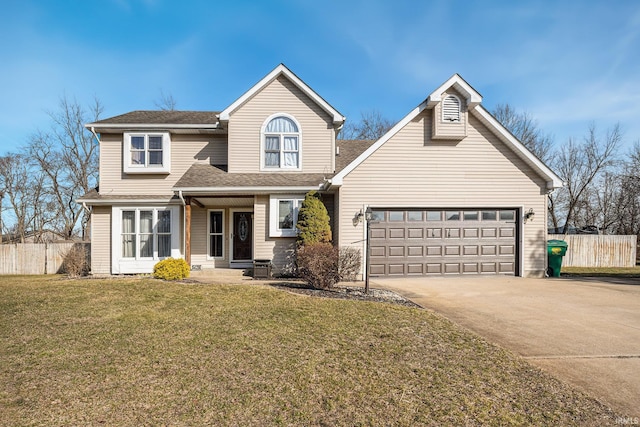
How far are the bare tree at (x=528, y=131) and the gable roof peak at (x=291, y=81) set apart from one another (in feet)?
77.8

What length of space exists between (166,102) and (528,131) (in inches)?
1258

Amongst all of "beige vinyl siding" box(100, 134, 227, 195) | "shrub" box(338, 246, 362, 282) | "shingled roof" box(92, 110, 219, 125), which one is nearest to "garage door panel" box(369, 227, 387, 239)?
"shrub" box(338, 246, 362, 282)

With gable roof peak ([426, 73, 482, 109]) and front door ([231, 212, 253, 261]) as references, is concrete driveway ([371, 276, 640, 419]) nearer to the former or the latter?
front door ([231, 212, 253, 261])

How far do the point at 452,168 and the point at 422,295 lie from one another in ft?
17.8

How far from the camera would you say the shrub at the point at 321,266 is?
921cm

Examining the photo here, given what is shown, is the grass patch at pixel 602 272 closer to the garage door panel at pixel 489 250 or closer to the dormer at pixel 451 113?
the garage door panel at pixel 489 250

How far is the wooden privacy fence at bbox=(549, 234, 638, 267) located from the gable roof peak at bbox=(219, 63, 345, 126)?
14.6m

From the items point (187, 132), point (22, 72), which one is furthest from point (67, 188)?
point (187, 132)

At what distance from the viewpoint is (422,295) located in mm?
8883

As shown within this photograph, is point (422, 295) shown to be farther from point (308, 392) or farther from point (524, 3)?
point (524, 3)

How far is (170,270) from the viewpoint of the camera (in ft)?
36.4

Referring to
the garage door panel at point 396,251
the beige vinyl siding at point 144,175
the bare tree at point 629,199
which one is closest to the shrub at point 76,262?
the beige vinyl siding at point 144,175

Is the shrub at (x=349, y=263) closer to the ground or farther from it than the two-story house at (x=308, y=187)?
closer to the ground

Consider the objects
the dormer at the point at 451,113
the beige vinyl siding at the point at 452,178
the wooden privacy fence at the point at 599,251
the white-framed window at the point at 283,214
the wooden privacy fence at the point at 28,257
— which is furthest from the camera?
the wooden privacy fence at the point at 599,251
